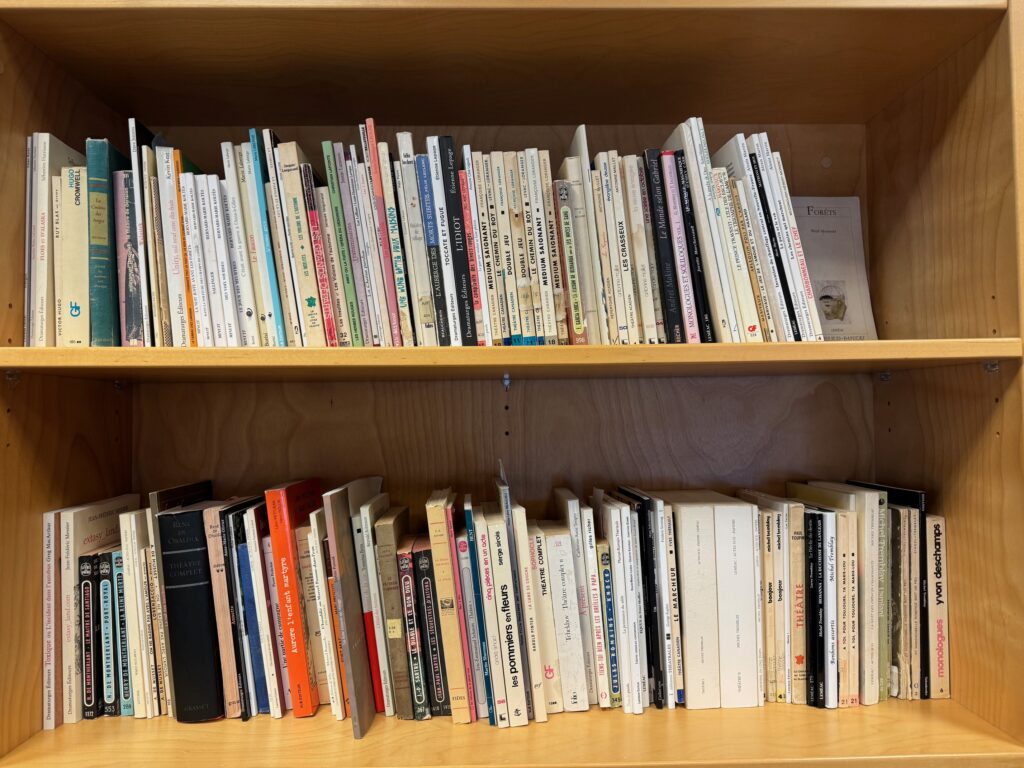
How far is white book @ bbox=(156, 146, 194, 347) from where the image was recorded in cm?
94

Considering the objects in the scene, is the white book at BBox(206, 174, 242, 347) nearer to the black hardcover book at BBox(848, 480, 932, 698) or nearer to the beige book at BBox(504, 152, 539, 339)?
the beige book at BBox(504, 152, 539, 339)

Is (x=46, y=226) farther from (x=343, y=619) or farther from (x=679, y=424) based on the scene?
(x=679, y=424)

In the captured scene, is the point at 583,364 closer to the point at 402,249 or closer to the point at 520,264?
the point at 520,264

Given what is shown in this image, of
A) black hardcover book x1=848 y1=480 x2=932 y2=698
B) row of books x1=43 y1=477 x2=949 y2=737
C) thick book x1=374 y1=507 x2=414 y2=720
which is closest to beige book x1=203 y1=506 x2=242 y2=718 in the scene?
row of books x1=43 y1=477 x2=949 y2=737

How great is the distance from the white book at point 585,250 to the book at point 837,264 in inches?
17.5

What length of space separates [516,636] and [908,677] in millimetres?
582

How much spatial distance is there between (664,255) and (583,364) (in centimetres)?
22

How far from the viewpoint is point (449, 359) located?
873mm

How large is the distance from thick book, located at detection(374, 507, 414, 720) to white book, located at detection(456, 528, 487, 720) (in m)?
0.09

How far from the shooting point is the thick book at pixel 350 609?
914 mm

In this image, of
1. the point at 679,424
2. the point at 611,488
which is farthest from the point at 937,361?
the point at 611,488

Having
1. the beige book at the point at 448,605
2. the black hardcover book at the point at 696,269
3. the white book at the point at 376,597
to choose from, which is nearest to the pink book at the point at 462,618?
the beige book at the point at 448,605

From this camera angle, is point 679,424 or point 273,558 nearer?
point 273,558

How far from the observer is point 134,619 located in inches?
38.5
